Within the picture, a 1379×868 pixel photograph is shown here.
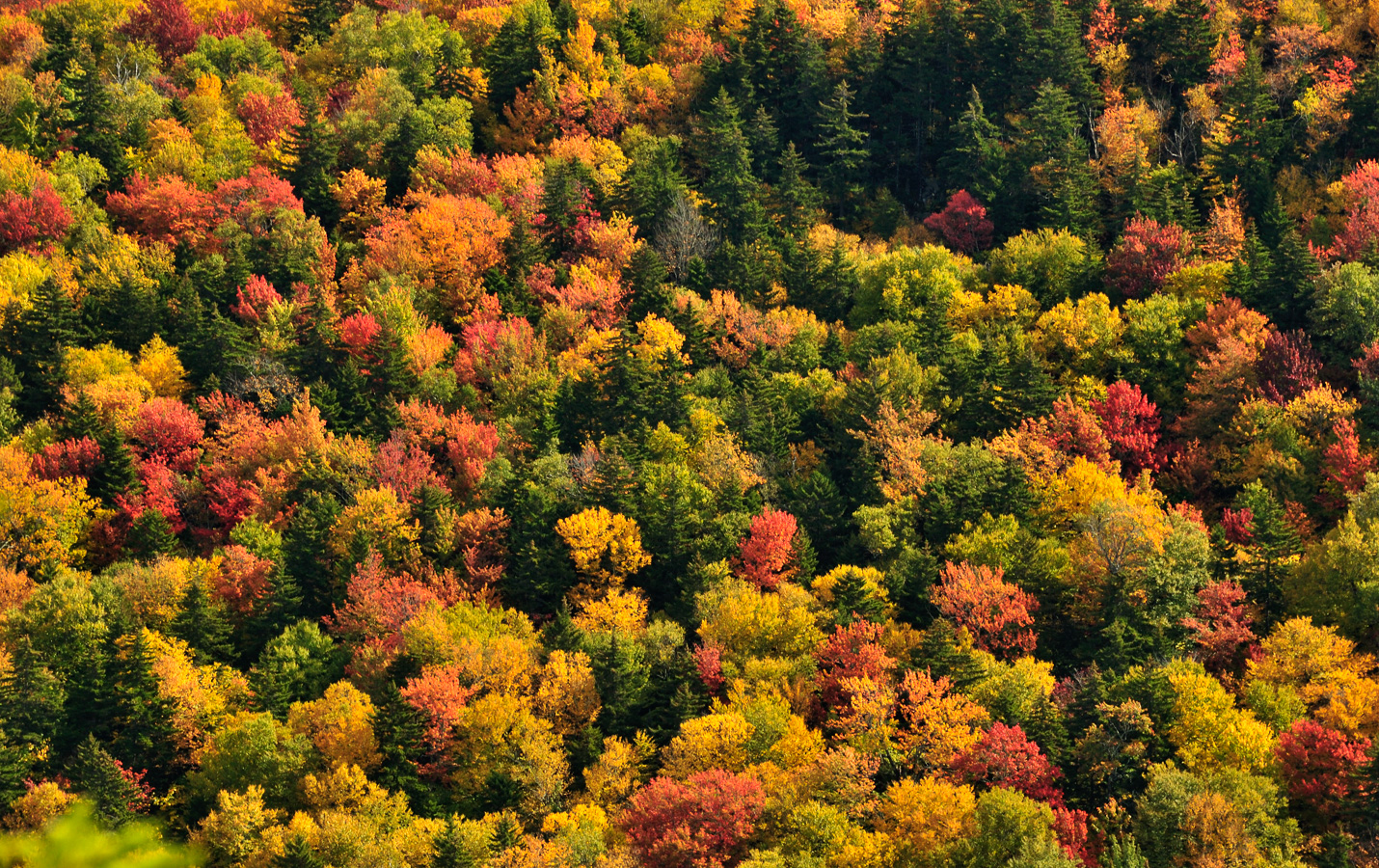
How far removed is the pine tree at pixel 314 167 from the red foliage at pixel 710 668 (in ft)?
204

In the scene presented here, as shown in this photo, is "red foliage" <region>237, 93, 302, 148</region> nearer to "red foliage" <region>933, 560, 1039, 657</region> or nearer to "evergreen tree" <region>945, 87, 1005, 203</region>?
"evergreen tree" <region>945, 87, 1005, 203</region>

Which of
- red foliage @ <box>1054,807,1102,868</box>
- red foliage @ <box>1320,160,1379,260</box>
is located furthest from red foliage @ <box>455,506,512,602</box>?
red foliage @ <box>1320,160,1379,260</box>

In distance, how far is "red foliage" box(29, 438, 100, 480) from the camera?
109 metres

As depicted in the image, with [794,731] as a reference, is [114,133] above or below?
above

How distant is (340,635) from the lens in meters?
98.6

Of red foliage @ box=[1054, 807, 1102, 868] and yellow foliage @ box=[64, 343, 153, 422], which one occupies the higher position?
red foliage @ box=[1054, 807, 1102, 868]

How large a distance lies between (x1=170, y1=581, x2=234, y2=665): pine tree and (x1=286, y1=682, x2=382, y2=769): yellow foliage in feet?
30.8

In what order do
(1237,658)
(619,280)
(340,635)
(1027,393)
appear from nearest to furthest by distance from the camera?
(1237,658) → (340,635) → (1027,393) → (619,280)

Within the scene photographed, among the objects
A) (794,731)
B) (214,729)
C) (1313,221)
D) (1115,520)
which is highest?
(1313,221)

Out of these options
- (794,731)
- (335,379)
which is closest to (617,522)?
(794,731)

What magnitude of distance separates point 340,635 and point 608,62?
6964 centimetres

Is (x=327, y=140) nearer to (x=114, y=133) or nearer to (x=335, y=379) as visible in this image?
(x=114, y=133)

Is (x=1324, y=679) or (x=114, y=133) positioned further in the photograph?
(x=114, y=133)

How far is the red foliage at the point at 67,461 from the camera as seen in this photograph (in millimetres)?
109438
